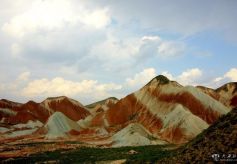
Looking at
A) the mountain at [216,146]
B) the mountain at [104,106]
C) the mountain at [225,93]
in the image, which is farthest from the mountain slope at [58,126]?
the mountain at [216,146]

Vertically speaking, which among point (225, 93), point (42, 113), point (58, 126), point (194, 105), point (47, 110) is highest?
point (47, 110)

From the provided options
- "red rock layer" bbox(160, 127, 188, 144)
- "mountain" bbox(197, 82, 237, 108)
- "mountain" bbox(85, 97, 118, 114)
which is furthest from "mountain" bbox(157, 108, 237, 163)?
"mountain" bbox(85, 97, 118, 114)

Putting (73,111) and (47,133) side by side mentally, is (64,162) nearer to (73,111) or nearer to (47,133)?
(47,133)

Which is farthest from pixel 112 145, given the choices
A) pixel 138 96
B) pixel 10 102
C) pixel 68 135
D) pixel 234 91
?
pixel 10 102

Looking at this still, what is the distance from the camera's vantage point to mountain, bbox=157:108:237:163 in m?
20.3

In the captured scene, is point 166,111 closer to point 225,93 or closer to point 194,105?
point 194,105

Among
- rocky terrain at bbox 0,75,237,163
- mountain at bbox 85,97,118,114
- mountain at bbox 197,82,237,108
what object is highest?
mountain at bbox 85,97,118,114

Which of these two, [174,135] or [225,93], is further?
[225,93]

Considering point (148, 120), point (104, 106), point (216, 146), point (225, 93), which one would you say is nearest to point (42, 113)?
point (104, 106)

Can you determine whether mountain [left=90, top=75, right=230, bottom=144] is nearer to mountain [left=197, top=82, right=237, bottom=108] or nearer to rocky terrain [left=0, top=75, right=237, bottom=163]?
rocky terrain [left=0, top=75, right=237, bottom=163]

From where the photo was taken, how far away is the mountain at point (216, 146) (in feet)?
66.5

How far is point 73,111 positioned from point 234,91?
183 ft

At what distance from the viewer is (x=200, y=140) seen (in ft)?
79.8

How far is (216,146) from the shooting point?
21531 millimetres
